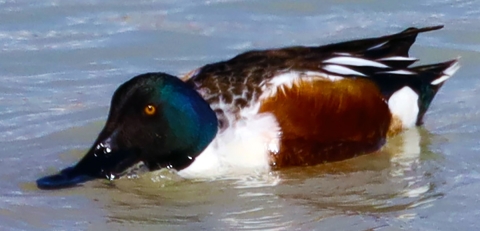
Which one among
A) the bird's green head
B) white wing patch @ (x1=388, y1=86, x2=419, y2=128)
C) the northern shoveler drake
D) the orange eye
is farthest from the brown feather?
the orange eye

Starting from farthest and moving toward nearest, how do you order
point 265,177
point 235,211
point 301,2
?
point 301,2, point 265,177, point 235,211

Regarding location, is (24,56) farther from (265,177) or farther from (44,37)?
(265,177)

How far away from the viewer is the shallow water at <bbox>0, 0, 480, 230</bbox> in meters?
5.83

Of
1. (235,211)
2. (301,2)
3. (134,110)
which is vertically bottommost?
(235,211)

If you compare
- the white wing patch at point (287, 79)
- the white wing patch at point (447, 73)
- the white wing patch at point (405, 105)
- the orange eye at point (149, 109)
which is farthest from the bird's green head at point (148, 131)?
the white wing patch at point (447, 73)

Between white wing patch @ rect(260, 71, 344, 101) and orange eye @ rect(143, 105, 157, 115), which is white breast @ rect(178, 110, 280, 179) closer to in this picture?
white wing patch @ rect(260, 71, 344, 101)

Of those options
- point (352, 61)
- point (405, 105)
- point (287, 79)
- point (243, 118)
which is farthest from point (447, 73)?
point (243, 118)

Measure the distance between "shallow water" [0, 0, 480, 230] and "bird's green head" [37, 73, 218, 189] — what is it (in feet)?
0.36

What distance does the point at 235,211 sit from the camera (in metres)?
5.90

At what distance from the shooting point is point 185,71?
8.34 metres

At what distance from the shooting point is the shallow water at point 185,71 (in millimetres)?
5832

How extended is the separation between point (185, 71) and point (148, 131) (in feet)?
6.74

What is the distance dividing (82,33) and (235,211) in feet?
11.5

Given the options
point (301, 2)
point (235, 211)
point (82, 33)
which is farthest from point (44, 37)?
point (235, 211)
